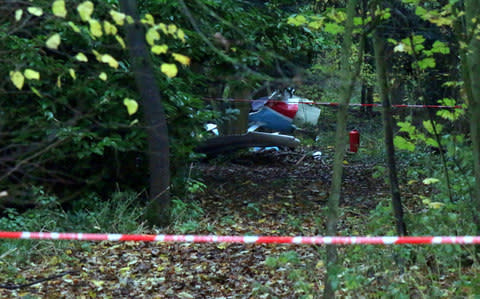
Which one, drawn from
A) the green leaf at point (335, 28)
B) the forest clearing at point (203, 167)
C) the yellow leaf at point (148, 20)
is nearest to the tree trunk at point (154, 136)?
the forest clearing at point (203, 167)

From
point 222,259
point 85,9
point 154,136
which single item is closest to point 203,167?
point 154,136

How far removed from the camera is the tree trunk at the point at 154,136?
805cm

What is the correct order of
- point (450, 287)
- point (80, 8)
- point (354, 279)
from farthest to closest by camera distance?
point (450, 287)
point (354, 279)
point (80, 8)

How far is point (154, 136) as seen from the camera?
28.9 feet

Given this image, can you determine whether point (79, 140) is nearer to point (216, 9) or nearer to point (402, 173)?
point (216, 9)

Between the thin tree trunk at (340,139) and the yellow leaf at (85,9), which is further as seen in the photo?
the thin tree trunk at (340,139)

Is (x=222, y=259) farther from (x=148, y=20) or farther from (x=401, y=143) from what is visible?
(x=148, y=20)

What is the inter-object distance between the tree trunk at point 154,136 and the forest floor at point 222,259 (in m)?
0.40

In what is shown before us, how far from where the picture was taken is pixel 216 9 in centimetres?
935

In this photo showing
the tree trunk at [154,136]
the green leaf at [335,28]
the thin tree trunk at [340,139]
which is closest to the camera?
the thin tree trunk at [340,139]

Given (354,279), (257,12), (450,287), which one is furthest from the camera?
(257,12)

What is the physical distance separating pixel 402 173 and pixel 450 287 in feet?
25.9

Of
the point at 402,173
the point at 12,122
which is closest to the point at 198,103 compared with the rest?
the point at 12,122

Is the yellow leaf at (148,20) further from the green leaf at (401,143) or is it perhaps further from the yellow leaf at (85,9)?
the green leaf at (401,143)
